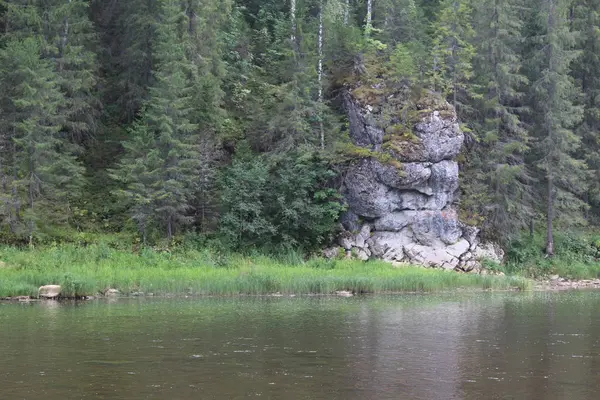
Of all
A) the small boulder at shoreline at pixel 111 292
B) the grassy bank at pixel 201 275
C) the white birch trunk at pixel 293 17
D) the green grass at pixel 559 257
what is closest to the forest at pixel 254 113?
the white birch trunk at pixel 293 17

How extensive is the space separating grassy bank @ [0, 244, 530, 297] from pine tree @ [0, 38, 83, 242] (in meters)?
2.18

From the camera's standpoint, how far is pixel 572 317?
75.4 feet

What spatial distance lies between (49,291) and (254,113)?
17386 millimetres

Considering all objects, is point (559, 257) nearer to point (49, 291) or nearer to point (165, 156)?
point (165, 156)

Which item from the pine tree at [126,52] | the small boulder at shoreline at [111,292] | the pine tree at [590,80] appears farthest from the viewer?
the pine tree at [590,80]

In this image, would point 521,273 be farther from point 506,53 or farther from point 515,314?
point 515,314

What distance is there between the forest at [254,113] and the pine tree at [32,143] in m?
0.10

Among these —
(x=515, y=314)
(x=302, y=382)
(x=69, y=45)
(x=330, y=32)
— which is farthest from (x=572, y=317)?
(x=69, y=45)

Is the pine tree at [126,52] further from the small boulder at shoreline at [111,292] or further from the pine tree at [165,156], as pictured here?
the small boulder at shoreline at [111,292]

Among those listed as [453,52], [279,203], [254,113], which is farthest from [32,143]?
[453,52]

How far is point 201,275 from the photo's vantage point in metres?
30.2

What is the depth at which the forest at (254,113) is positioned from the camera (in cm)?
3512

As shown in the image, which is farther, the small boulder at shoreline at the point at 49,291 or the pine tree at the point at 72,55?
the pine tree at the point at 72,55

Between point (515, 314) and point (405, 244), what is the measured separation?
44.0 feet
